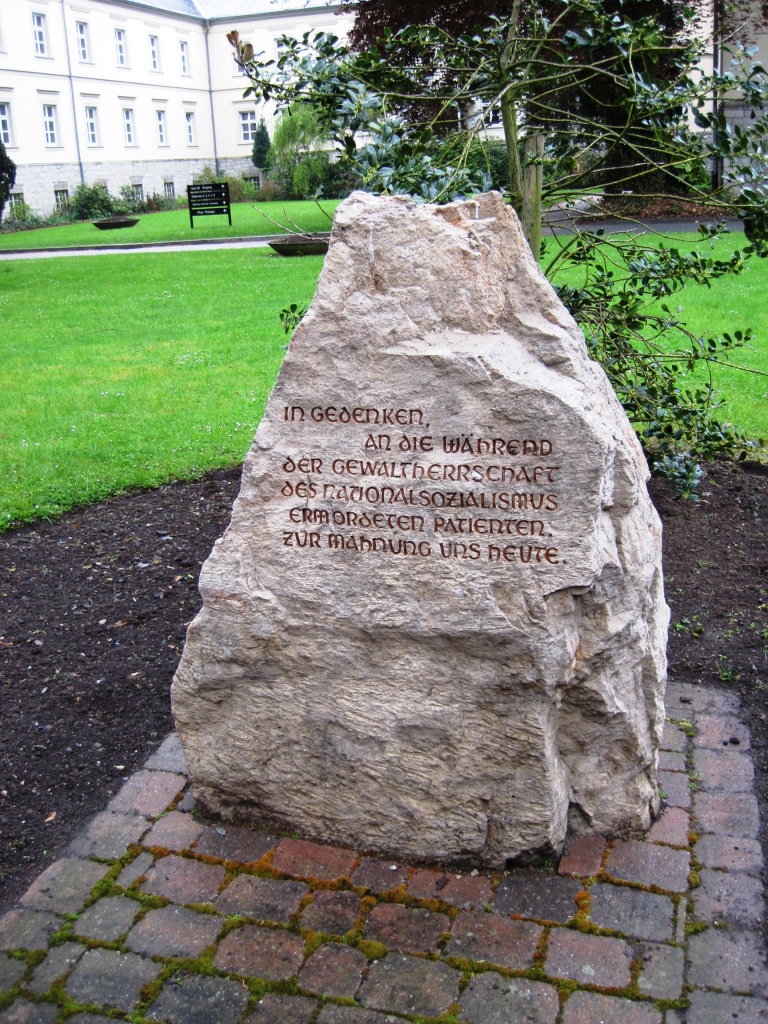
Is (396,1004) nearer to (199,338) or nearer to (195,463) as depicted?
(195,463)

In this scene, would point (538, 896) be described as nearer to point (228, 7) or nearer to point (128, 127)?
point (128, 127)

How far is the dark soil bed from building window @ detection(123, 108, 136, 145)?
39.0 meters

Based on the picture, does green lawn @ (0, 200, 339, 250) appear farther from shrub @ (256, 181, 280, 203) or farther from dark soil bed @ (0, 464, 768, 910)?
dark soil bed @ (0, 464, 768, 910)

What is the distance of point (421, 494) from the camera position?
3107 mm

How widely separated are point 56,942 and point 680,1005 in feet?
5.89

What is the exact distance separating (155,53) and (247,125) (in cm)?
538

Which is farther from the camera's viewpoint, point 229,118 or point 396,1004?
point 229,118

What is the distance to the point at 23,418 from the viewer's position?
27.2ft

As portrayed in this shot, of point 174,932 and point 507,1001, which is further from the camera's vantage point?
point 174,932

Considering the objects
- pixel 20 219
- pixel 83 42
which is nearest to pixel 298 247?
pixel 20 219

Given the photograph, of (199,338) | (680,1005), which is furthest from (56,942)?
(199,338)

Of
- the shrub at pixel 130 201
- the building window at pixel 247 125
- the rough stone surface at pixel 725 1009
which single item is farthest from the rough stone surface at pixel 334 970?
the building window at pixel 247 125

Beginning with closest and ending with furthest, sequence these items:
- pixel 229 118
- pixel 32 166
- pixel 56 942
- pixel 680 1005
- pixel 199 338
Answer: pixel 680 1005 → pixel 56 942 → pixel 199 338 → pixel 32 166 → pixel 229 118

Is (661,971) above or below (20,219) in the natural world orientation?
below
